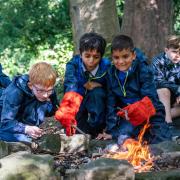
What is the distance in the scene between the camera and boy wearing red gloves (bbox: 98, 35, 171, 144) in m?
4.84

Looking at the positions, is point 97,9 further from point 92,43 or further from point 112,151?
point 112,151

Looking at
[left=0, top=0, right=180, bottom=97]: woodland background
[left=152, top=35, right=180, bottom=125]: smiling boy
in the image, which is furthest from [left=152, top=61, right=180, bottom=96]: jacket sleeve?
[left=0, top=0, right=180, bottom=97]: woodland background

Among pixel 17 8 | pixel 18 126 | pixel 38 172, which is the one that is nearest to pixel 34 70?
pixel 18 126

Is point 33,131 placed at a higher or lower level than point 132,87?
lower

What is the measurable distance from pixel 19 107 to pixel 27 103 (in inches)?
3.8

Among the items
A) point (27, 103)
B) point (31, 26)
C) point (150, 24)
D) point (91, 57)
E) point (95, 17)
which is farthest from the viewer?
point (31, 26)

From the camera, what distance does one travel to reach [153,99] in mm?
5043

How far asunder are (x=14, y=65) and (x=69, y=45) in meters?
1.97

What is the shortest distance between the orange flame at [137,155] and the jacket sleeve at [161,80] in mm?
1517

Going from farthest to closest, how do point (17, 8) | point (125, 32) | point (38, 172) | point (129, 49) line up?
point (17, 8) < point (125, 32) < point (129, 49) < point (38, 172)

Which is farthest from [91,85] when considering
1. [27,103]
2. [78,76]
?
[27,103]

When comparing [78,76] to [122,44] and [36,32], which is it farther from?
[36,32]

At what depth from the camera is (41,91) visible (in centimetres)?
447

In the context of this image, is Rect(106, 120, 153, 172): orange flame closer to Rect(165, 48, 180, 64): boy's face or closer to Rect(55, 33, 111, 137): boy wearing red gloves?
Rect(55, 33, 111, 137): boy wearing red gloves
